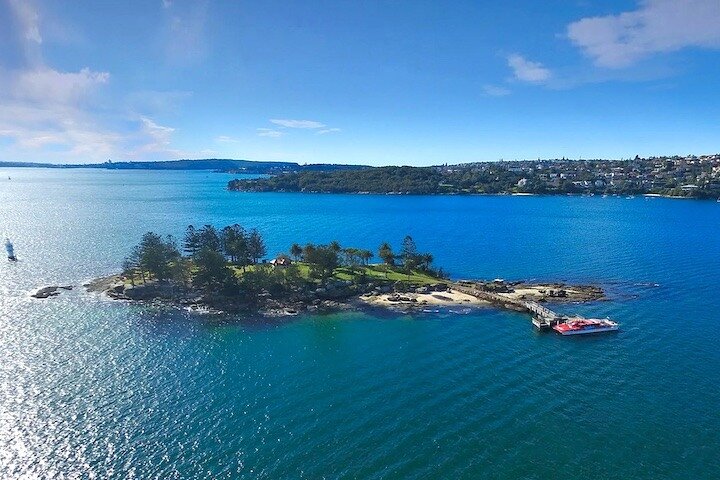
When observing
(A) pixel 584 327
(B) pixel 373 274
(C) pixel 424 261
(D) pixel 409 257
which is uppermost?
(D) pixel 409 257

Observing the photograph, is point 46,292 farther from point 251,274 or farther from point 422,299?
point 422,299

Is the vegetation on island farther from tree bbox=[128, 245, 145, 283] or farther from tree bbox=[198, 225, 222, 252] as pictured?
tree bbox=[198, 225, 222, 252]

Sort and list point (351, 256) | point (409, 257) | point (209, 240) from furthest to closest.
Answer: point (209, 240)
point (409, 257)
point (351, 256)

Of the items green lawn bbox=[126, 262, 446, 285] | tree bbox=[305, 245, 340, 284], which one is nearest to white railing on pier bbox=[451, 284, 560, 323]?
green lawn bbox=[126, 262, 446, 285]

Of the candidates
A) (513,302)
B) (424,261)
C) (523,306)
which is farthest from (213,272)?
(523,306)

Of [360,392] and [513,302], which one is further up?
[513,302]

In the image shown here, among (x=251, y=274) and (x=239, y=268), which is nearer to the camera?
(x=251, y=274)
